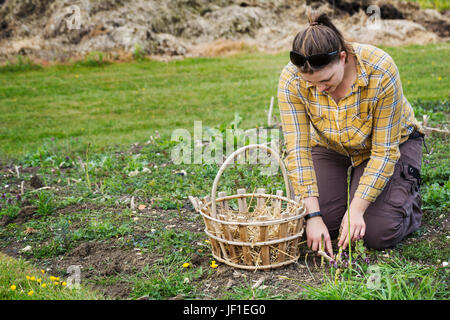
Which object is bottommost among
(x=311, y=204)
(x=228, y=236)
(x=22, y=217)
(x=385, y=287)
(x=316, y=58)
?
(x=22, y=217)

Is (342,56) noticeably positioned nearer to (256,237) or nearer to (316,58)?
(316,58)

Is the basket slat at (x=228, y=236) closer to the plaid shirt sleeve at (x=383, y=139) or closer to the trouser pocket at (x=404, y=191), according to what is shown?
the plaid shirt sleeve at (x=383, y=139)

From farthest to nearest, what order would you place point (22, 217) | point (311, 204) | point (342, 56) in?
1. point (22, 217)
2. point (311, 204)
3. point (342, 56)

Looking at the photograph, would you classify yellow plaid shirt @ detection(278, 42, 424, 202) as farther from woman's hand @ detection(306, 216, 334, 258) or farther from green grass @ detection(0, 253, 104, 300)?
green grass @ detection(0, 253, 104, 300)

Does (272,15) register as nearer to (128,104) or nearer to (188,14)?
(188,14)

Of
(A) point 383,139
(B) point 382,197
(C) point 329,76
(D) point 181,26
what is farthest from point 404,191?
(D) point 181,26

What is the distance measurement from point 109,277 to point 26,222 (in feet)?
4.43

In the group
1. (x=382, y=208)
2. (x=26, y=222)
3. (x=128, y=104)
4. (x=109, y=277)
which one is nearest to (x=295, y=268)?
(x=382, y=208)

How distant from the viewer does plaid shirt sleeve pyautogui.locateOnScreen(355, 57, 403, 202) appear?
2734 millimetres

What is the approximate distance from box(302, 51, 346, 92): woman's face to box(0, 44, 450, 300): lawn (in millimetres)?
991

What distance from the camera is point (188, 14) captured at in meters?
13.1

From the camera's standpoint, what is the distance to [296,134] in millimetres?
2975

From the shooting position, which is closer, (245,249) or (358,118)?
(245,249)

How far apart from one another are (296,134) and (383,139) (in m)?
0.54
